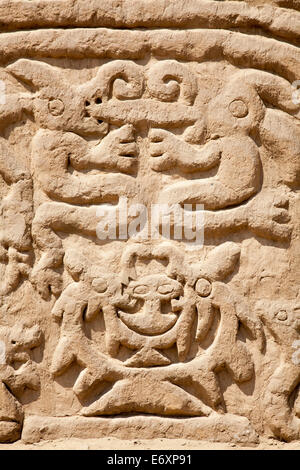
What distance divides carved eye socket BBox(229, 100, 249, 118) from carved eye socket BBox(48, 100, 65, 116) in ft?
2.09

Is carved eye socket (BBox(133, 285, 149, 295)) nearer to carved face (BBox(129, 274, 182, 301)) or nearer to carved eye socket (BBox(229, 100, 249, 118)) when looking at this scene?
carved face (BBox(129, 274, 182, 301))

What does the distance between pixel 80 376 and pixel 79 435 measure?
0.68ft

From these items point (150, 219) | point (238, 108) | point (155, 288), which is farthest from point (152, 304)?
point (238, 108)

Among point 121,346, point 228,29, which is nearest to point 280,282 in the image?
point 121,346

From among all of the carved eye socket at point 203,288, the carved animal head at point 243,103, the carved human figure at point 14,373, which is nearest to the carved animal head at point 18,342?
the carved human figure at point 14,373

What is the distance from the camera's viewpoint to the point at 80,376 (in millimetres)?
2793

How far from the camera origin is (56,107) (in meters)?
2.90

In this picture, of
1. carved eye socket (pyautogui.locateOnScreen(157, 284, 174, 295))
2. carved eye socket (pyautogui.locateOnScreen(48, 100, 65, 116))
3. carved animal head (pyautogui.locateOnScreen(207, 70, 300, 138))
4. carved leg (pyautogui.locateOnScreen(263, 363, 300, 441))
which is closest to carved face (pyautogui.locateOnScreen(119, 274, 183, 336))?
carved eye socket (pyautogui.locateOnScreen(157, 284, 174, 295))

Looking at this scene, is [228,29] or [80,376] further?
[228,29]

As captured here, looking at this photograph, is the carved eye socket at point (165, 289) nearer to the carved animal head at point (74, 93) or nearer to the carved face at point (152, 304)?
the carved face at point (152, 304)

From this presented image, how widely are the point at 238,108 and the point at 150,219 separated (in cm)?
54

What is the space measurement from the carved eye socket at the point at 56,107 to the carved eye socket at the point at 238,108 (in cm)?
64

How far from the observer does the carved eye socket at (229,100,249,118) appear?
2.92m

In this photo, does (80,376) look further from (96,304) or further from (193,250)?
(193,250)
